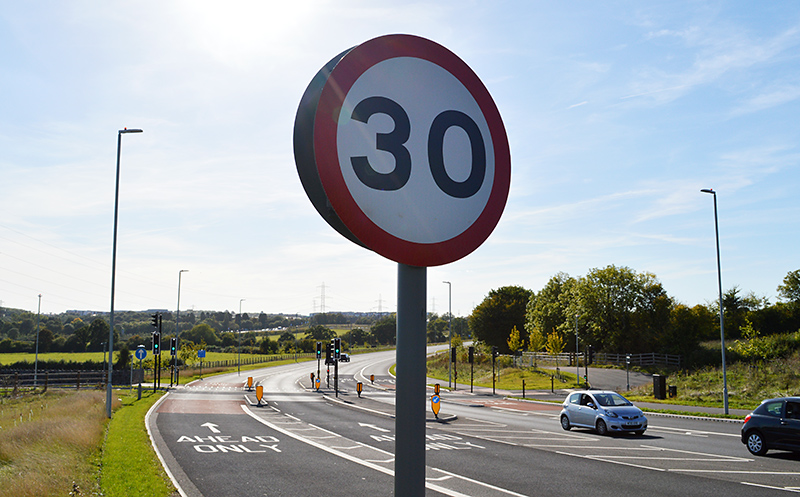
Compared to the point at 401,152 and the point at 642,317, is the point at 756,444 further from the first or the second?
the point at 642,317

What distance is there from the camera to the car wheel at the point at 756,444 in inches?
647

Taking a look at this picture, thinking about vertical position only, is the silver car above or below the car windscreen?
below

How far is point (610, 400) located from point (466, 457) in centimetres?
940

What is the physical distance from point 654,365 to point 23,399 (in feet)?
195

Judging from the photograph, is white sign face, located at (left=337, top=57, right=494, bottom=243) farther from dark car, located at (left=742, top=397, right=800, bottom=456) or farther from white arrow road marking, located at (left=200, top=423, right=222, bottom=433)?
white arrow road marking, located at (left=200, top=423, right=222, bottom=433)

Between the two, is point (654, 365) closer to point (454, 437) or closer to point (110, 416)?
point (454, 437)

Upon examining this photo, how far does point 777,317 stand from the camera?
65.8m

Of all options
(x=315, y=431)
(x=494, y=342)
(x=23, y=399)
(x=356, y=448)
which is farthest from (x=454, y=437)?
(x=494, y=342)

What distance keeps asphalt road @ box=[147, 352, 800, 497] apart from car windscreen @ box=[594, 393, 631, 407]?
139cm

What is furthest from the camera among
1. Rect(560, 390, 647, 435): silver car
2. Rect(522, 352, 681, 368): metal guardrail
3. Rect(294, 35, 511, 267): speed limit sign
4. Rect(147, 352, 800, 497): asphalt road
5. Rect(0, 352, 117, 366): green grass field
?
Rect(0, 352, 117, 366): green grass field

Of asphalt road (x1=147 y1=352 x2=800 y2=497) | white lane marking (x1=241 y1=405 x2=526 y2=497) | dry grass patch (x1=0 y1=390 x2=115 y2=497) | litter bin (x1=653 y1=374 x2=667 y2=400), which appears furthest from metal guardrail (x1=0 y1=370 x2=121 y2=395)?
litter bin (x1=653 y1=374 x2=667 y2=400)

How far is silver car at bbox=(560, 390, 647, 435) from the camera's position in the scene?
21.4 metres

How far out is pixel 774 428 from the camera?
53.6ft

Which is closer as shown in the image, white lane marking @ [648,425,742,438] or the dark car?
the dark car
